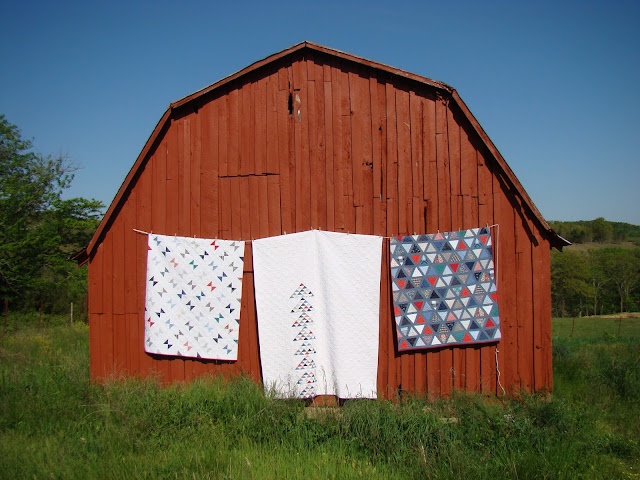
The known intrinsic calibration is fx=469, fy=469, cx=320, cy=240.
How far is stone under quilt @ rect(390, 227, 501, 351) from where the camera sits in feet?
21.9

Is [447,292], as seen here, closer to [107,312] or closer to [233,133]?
[233,133]

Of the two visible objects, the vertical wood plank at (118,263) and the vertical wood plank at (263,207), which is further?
the vertical wood plank at (118,263)

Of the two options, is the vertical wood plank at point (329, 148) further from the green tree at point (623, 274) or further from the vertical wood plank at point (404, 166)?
the green tree at point (623, 274)

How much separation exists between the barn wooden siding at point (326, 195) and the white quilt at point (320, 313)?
210 millimetres

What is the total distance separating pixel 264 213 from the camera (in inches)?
282

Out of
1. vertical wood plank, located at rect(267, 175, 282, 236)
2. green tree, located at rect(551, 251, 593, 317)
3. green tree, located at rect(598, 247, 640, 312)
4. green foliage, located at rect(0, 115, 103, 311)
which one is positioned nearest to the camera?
vertical wood plank, located at rect(267, 175, 282, 236)

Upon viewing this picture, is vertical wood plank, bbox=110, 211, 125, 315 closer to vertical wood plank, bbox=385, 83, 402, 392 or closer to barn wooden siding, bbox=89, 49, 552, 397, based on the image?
barn wooden siding, bbox=89, 49, 552, 397

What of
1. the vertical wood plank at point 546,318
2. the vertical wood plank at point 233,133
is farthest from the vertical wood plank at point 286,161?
the vertical wood plank at point 546,318

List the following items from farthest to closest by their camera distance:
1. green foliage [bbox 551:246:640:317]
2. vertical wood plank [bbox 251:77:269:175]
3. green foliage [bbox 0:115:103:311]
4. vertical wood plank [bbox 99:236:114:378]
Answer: green foliage [bbox 551:246:640:317]
green foliage [bbox 0:115:103:311]
vertical wood plank [bbox 99:236:114:378]
vertical wood plank [bbox 251:77:269:175]

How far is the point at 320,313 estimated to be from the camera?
6852 mm

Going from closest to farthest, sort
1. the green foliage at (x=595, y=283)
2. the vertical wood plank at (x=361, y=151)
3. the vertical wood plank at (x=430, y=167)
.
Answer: the vertical wood plank at (x=430, y=167), the vertical wood plank at (x=361, y=151), the green foliage at (x=595, y=283)

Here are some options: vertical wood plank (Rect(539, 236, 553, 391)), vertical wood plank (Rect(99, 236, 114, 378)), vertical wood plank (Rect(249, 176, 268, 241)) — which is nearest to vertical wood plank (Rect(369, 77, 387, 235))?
vertical wood plank (Rect(249, 176, 268, 241))

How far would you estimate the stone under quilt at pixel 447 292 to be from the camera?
6660 millimetres

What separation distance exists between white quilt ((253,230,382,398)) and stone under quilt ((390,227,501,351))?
411mm
